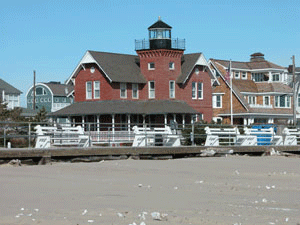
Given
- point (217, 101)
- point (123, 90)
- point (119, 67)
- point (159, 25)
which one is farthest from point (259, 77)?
point (123, 90)

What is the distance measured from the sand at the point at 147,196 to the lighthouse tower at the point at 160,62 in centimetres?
4041

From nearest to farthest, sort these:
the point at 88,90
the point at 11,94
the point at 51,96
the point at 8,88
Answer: the point at 88,90 < the point at 51,96 < the point at 11,94 < the point at 8,88

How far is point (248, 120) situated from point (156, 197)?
6067cm

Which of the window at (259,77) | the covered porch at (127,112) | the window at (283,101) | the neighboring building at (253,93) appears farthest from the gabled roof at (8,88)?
the covered porch at (127,112)

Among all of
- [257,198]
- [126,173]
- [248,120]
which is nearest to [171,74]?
[248,120]

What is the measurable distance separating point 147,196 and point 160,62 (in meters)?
47.5

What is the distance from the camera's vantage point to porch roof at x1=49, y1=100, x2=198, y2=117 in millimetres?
56344

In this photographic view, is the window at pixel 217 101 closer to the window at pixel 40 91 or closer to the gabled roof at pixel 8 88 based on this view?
the window at pixel 40 91

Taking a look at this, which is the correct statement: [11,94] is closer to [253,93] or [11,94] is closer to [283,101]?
[253,93]

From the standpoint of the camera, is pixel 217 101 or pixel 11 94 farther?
pixel 11 94

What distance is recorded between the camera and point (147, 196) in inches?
473

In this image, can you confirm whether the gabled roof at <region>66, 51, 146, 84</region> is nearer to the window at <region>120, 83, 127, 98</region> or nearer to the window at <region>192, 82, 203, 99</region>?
the window at <region>120, 83, 127, 98</region>

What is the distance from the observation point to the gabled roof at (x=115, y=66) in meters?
57.6

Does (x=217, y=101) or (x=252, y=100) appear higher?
(x=252, y=100)
